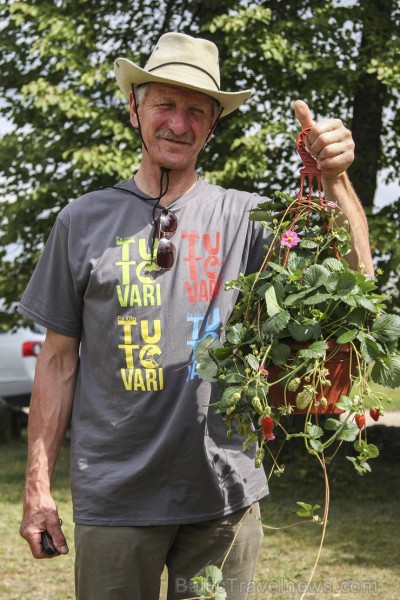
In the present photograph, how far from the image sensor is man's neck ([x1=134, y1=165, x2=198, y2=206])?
280cm

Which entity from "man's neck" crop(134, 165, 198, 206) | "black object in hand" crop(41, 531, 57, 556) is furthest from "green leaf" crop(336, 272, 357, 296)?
"black object in hand" crop(41, 531, 57, 556)

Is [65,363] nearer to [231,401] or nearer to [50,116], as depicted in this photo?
[231,401]

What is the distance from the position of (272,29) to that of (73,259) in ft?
22.8

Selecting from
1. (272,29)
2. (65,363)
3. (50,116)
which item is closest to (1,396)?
(50,116)

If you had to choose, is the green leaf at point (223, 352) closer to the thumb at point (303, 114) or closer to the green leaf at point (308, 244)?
the green leaf at point (308, 244)

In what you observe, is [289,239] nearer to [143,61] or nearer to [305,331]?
[305,331]

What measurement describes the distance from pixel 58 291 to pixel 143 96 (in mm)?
621

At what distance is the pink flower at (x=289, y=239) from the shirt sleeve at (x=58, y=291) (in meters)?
0.68

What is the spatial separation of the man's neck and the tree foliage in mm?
5719

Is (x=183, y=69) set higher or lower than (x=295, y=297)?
higher

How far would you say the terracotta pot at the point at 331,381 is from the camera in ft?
7.56

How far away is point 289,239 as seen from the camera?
242 cm

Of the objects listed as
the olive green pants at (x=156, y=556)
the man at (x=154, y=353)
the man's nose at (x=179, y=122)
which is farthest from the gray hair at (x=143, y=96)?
the olive green pants at (x=156, y=556)

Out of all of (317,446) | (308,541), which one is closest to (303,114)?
(317,446)
